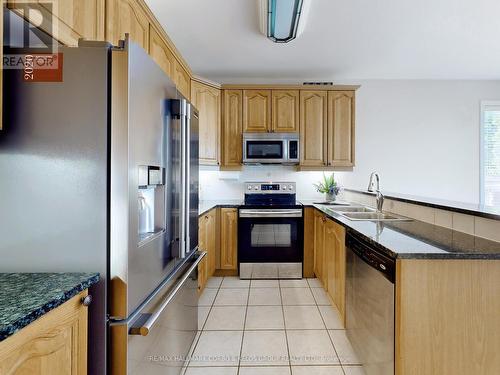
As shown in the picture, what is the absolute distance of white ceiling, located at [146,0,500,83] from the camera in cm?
251

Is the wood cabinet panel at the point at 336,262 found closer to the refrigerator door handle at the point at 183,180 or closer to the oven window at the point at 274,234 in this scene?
the oven window at the point at 274,234

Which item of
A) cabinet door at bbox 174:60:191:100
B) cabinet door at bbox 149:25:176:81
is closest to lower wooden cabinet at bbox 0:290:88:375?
cabinet door at bbox 149:25:176:81

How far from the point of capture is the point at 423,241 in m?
1.48

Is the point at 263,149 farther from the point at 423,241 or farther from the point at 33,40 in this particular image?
the point at 33,40

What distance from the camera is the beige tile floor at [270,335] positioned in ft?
6.14

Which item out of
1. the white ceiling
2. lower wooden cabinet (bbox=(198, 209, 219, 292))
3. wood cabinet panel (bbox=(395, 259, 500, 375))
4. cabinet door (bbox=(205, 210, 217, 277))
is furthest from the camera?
cabinet door (bbox=(205, 210, 217, 277))

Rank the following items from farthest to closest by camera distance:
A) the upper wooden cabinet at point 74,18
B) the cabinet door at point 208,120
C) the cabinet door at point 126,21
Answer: the cabinet door at point 208,120, the cabinet door at point 126,21, the upper wooden cabinet at point 74,18

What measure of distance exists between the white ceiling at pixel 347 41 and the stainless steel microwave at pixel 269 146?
919 mm

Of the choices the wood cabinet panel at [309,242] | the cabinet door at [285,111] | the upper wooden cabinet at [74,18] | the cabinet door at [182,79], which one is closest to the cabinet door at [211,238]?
the wood cabinet panel at [309,242]

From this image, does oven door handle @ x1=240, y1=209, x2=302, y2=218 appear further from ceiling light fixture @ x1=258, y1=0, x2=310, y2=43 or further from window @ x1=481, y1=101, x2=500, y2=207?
window @ x1=481, y1=101, x2=500, y2=207

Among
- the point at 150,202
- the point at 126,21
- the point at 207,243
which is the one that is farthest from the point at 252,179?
the point at 150,202

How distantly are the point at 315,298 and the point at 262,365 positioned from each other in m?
1.19

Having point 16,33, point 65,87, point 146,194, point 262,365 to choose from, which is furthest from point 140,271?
point 262,365

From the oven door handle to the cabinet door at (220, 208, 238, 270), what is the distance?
0.14 m
